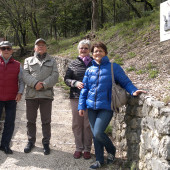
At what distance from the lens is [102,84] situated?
3383 mm

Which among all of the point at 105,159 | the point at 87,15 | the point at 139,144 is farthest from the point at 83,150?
the point at 87,15

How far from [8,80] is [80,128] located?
5.07 feet

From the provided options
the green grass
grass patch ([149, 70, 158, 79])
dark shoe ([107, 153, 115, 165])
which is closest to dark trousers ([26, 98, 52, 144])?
dark shoe ([107, 153, 115, 165])

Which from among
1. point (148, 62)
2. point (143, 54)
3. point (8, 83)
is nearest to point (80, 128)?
point (8, 83)

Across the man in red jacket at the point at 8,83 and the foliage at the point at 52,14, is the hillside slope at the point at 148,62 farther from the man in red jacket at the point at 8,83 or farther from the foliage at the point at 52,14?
the foliage at the point at 52,14

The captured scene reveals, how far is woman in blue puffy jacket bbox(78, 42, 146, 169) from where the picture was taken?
3377 mm

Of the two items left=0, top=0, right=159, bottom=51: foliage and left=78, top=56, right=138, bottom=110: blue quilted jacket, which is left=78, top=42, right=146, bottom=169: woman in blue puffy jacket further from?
left=0, top=0, right=159, bottom=51: foliage

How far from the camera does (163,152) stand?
8.66 ft

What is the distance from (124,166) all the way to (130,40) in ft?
24.5

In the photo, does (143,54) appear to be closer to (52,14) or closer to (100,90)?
(100,90)

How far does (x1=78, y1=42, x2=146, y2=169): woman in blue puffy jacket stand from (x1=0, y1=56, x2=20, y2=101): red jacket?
1.33 metres

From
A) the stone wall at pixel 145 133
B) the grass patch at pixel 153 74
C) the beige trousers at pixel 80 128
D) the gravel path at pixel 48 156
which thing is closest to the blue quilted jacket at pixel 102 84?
the stone wall at pixel 145 133

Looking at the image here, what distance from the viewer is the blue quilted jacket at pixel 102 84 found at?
338 cm

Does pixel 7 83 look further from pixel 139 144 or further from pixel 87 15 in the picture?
pixel 87 15
